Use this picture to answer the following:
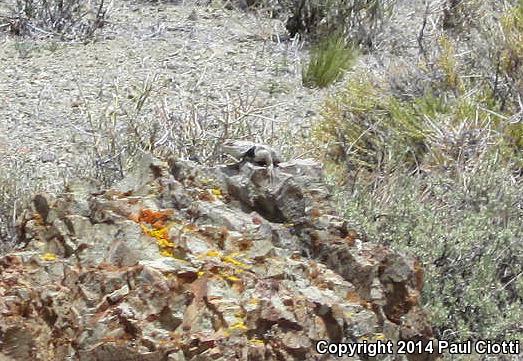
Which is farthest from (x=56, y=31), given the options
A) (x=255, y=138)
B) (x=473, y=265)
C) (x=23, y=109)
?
(x=473, y=265)

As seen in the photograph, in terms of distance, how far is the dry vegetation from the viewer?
4.49 meters

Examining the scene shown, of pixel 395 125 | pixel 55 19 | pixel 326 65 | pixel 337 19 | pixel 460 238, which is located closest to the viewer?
pixel 460 238

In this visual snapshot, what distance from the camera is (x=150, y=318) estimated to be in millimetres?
3297

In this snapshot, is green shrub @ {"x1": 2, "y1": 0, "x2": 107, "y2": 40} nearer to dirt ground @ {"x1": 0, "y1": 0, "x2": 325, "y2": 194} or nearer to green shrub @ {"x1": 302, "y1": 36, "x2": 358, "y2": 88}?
dirt ground @ {"x1": 0, "y1": 0, "x2": 325, "y2": 194}

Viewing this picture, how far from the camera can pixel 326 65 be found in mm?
7289

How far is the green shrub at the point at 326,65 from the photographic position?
7273 mm

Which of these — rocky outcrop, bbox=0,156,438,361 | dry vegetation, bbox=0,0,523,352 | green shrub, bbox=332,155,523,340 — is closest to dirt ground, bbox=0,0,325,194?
dry vegetation, bbox=0,0,523,352

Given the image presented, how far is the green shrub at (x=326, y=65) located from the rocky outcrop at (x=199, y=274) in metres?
3.17

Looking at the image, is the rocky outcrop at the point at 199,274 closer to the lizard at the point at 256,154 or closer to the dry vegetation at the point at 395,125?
the lizard at the point at 256,154

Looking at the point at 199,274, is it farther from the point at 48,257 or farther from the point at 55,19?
the point at 55,19

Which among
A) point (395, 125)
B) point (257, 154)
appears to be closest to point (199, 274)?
point (257, 154)

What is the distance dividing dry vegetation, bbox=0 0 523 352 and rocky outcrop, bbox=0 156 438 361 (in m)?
0.50

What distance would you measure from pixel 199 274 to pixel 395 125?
10.2 feet

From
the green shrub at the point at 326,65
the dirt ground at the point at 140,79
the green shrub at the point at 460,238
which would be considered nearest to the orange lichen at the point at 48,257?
the green shrub at the point at 460,238
